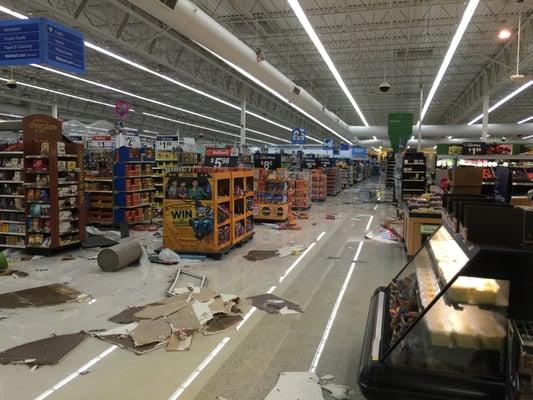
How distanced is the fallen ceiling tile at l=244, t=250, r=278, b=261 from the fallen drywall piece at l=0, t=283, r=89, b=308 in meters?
3.06

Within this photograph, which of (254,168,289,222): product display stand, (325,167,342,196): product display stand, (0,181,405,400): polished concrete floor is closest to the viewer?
(0,181,405,400): polished concrete floor

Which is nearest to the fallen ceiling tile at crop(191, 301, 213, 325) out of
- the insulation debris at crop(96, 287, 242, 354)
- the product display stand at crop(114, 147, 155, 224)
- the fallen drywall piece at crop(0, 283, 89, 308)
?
the insulation debris at crop(96, 287, 242, 354)

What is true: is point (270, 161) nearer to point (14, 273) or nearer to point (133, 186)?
point (133, 186)

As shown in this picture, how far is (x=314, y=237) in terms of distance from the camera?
10.1 metres

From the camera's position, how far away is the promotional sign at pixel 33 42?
7.66 metres

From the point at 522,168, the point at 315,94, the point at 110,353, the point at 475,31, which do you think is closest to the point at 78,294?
the point at 110,353

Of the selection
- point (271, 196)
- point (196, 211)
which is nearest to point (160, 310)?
point (196, 211)

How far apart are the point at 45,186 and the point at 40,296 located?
3.15m

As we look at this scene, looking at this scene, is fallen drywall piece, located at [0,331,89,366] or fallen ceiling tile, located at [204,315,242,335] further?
fallen ceiling tile, located at [204,315,242,335]

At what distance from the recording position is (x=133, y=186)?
37.5 feet

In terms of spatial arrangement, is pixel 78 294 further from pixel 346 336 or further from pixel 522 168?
pixel 522 168

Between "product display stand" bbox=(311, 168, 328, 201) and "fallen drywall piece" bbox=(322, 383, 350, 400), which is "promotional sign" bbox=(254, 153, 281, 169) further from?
"fallen drywall piece" bbox=(322, 383, 350, 400)

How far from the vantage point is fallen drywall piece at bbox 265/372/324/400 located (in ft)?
10.5

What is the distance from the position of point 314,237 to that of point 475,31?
8.24 metres
